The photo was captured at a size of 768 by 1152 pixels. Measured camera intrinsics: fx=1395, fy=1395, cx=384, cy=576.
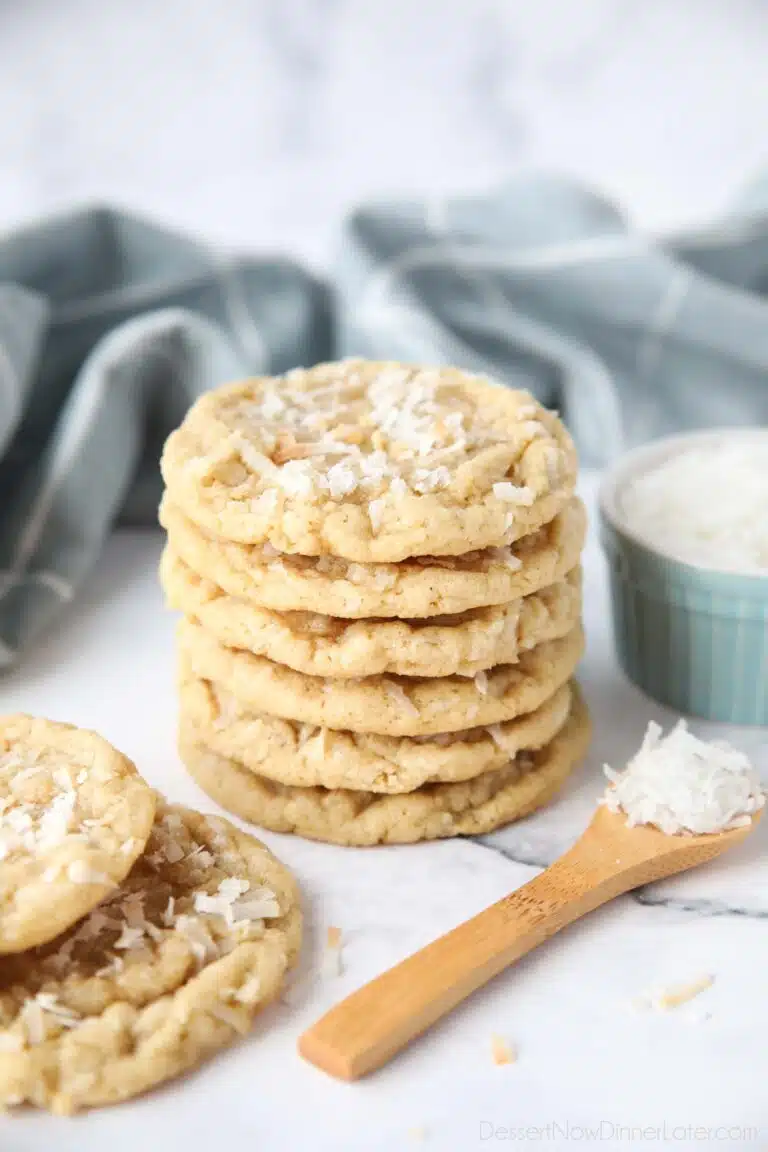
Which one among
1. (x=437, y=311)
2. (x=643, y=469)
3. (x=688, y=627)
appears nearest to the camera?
(x=688, y=627)

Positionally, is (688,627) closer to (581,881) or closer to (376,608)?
(581,881)

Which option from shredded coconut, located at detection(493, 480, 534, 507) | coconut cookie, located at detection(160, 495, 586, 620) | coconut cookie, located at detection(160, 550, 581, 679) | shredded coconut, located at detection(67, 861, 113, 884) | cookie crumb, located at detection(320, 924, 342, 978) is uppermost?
shredded coconut, located at detection(493, 480, 534, 507)

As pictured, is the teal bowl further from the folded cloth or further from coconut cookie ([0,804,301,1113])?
the folded cloth

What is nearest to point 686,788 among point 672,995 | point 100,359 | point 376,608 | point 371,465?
point 672,995

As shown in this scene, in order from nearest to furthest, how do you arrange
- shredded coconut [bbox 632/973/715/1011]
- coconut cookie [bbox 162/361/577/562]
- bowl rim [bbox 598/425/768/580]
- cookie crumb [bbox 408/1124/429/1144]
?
1. cookie crumb [bbox 408/1124/429/1144]
2. shredded coconut [bbox 632/973/715/1011]
3. coconut cookie [bbox 162/361/577/562]
4. bowl rim [bbox 598/425/768/580]

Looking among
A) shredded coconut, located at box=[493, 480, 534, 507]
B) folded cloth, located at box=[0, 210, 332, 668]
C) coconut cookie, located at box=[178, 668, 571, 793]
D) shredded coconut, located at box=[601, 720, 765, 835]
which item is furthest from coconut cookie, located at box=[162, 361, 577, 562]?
folded cloth, located at box=[0, 210, 332, 668]

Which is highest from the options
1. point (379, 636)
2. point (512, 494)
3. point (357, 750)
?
point (512, 494)

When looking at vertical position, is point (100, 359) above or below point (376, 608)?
below
